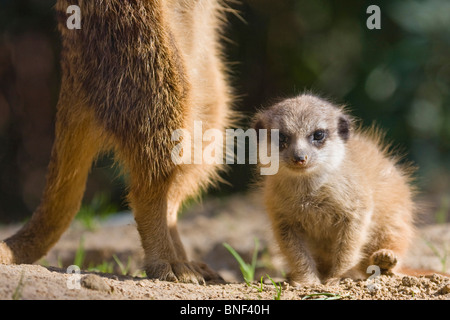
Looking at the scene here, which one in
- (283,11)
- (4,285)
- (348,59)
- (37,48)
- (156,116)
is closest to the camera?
(4,285)

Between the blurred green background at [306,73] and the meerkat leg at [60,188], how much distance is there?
96 centimetres

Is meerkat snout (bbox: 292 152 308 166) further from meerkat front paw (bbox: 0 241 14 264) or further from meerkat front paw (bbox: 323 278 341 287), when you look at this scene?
meerkat front paw (bbox: 0 241 14 264)

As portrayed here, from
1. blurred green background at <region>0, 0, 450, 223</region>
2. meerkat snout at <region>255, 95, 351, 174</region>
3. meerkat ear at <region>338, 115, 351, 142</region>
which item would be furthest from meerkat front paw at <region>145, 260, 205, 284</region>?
blurred green background at <region>0, 0, 450, 223</region>

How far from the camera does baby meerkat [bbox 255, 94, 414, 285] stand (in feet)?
10.7

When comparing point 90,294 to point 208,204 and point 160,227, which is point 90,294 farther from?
point 208,204

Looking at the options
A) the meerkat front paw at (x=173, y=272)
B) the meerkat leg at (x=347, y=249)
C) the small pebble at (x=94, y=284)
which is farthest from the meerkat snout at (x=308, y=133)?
the small pebble at (x=94, y=284)

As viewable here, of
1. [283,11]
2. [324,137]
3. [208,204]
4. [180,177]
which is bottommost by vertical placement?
[208,204]

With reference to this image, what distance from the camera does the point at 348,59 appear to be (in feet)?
21.6

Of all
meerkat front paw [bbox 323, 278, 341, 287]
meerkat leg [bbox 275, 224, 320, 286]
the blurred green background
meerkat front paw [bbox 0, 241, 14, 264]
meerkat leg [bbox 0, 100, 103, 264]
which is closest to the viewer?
meerkat front paw [bbox 323, 278, 341, 287]

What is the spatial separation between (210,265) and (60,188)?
169 cm

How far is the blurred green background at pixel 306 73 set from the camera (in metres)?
5.94
